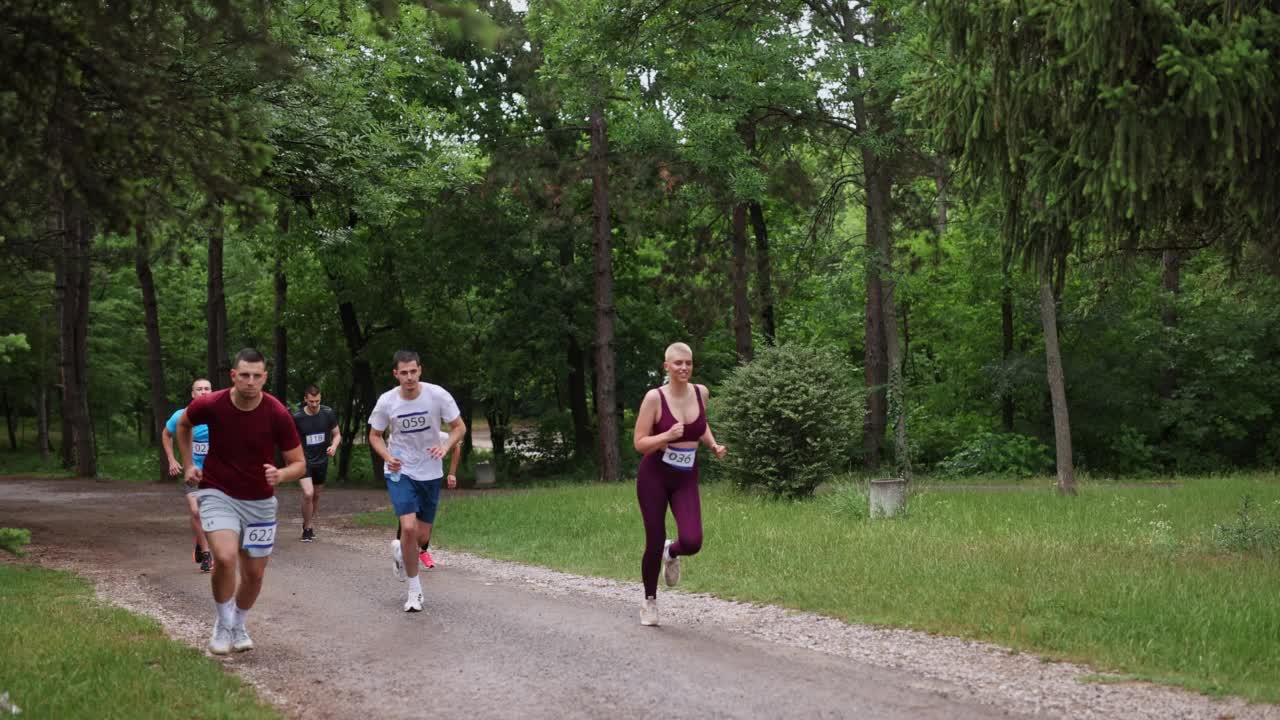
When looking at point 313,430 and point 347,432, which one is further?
point 347,432

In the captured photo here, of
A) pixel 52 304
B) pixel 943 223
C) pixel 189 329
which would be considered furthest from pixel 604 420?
pixel 189 329

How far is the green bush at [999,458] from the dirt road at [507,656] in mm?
19542

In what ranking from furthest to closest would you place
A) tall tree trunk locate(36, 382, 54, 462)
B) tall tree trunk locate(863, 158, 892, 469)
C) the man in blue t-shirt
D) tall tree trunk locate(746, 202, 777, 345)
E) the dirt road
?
tall tree trunk locate(36, 382, 54, 462), tall tree trunk locate(746, 202, 777, 345), tall tree trunk locate(863, 158, 892, 469), the man in blue t-shirt, the dirt road

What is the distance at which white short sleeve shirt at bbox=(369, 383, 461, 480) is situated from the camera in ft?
30.4

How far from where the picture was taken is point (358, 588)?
10.4 m

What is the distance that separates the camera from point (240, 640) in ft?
24.5

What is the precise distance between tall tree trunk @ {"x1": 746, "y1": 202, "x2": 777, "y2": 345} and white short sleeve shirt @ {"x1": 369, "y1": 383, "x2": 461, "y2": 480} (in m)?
21.8

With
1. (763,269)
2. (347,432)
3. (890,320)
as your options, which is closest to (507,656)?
(890,320)

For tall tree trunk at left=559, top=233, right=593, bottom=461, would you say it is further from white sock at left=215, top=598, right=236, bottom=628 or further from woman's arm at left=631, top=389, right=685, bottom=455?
white sock at left=215, top=598, right=236, bottom=628

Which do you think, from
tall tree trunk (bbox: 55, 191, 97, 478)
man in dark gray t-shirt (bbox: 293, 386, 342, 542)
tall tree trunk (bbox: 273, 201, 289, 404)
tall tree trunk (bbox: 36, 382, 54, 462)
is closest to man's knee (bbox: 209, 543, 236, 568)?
man in dark gray t-shirt (bbox: 293, 386, 342, 542)

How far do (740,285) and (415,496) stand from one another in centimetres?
2168

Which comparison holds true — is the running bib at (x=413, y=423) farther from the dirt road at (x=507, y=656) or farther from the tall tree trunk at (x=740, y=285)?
the tall tree trunk at (x=740, y=285)

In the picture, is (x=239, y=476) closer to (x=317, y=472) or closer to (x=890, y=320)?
(x=317, y=472)

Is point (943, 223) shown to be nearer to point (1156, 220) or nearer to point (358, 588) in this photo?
point (1156, 220)
